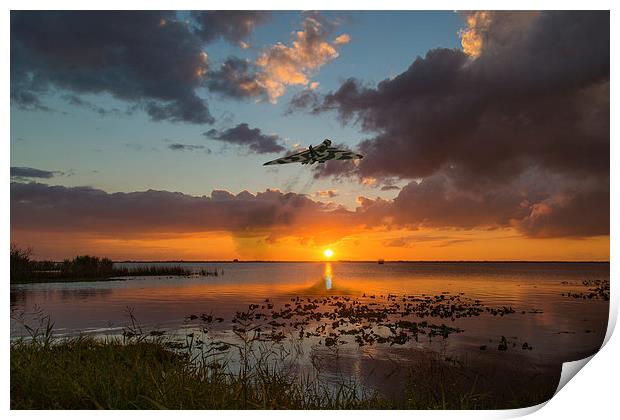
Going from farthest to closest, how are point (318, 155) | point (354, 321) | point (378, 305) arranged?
point (378, 305)
point (354, 321)
point (318, 155)

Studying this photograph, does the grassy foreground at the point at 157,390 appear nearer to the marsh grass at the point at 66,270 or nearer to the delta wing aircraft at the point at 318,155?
the delta wing aircraft at the point at 318,155

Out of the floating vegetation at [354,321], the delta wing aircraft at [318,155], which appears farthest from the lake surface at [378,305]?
the delta wing aircraft at [318,155]

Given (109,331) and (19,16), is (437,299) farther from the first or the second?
(19,16)

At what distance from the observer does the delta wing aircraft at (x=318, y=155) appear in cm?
450

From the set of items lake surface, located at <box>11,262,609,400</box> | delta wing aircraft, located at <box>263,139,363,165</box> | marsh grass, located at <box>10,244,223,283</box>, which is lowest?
lake surface, located at <box>11,262,609,400</box>

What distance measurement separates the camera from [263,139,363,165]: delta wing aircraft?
14.8ft

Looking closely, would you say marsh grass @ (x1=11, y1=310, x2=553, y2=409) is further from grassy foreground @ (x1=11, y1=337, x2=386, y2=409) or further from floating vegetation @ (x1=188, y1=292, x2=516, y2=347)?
floating vegetation @ (x1=188, y1=292, x2=516, y2=347)

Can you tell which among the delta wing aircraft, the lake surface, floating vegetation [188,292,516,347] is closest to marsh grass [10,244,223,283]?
the lake surface

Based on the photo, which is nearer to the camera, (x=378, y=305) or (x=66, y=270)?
(x=378, y=305)

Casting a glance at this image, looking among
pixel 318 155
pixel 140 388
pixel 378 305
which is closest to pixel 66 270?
pixel 378 305

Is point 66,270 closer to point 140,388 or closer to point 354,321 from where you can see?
point 354,321

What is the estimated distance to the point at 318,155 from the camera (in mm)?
4516
